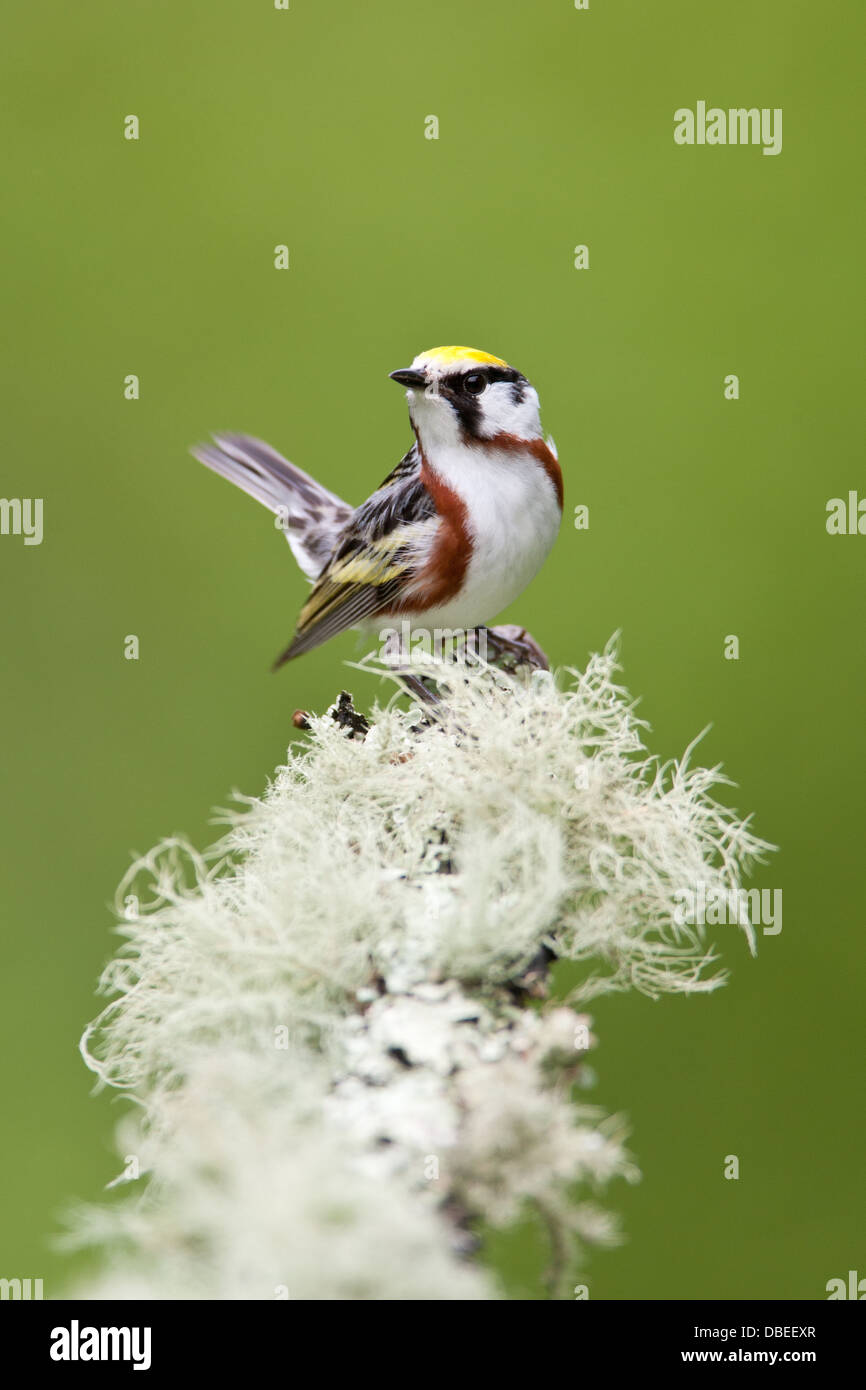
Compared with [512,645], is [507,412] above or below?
above

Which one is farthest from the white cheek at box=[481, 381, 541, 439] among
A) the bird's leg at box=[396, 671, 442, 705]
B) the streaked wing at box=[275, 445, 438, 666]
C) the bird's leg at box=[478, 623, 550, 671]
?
the bird's leg at box=[396, 671, 442, 705]

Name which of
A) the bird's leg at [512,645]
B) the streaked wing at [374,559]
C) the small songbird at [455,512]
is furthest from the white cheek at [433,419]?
the bird's leg at [512,645]

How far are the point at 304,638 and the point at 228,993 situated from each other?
2.25 m

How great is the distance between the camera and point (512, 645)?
3488 millimetres

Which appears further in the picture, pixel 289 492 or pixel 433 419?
pixel 289 492

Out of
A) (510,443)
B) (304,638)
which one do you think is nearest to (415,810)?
(510,443)

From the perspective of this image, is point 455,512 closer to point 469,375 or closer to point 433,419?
point 433,419

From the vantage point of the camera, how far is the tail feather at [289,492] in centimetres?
462

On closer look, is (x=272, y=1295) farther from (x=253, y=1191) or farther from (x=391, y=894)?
(x=391, y=894)

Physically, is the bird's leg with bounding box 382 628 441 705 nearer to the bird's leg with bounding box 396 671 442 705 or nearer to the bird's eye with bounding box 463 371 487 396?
the bird's leg with bounding box 396 671 442 705

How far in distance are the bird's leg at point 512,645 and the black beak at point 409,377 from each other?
2.30ft

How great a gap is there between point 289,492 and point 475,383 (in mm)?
1644

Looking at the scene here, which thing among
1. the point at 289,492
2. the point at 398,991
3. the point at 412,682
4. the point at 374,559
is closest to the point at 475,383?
the point at 374,559

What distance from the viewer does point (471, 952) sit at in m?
1.65
